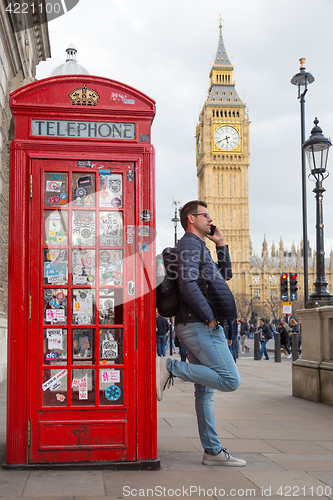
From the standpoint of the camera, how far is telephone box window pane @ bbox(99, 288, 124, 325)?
417 cm

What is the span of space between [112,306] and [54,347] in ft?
1.71

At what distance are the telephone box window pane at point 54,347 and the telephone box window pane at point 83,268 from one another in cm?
40

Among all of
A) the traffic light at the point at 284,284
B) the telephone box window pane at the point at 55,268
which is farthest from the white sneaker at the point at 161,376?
the traffic light at the point at 284,284

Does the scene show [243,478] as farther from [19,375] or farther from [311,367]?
[311,367]

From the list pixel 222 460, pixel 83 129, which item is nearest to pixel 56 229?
pixel 83 129

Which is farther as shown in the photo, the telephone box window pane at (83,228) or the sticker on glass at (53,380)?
the telephone box window pane at (83,228)

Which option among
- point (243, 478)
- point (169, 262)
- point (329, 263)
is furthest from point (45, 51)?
point (329, 263)

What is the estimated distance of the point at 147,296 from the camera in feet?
13.7

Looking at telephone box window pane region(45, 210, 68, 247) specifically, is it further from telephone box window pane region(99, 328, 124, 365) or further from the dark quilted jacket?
the dark quilted jacket

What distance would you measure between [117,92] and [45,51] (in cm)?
1437

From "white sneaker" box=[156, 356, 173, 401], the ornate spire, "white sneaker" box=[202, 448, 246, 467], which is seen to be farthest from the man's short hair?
the ornate spire

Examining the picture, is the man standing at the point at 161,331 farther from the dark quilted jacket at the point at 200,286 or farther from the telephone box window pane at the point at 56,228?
the telephone box window pane at the point at 56,228

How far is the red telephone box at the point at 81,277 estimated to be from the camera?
157 inches

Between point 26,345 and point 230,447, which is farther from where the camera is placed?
point 230,447
